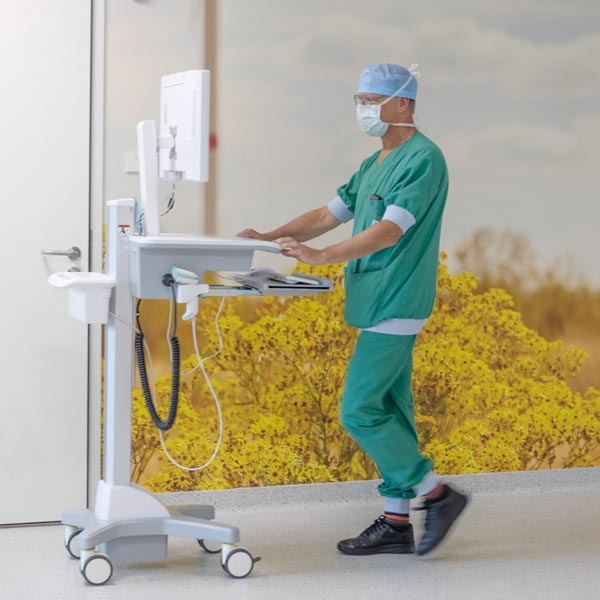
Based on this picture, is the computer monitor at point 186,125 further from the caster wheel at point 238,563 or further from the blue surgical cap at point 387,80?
the caster wheel at point 238,563

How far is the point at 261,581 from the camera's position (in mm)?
3107

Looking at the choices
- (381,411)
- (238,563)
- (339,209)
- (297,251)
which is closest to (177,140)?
(297,251)

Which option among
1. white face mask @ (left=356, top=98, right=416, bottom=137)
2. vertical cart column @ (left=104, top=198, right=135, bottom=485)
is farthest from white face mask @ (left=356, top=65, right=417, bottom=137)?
vertical cart column @ (left=104, top=198, right=135, bottom=485)

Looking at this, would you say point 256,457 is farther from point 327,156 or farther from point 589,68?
point 589,68

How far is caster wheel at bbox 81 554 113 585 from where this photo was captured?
3010 millimetres

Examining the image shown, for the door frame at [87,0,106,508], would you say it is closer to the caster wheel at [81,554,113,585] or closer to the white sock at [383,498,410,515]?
the caster wheel at [81,554,113,585]

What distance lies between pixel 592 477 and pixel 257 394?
1.39 metres

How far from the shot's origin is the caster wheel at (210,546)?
3.35 m

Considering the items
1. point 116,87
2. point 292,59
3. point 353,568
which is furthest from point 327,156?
point 353,568

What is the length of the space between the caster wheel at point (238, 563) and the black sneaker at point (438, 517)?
1.87 ft

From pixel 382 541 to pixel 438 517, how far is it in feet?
0.62

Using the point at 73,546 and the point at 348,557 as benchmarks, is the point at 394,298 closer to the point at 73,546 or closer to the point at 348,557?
the point at 348,557

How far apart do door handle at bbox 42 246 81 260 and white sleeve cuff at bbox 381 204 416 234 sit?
105 centimetres

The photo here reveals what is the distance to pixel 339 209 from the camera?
3598 mm
